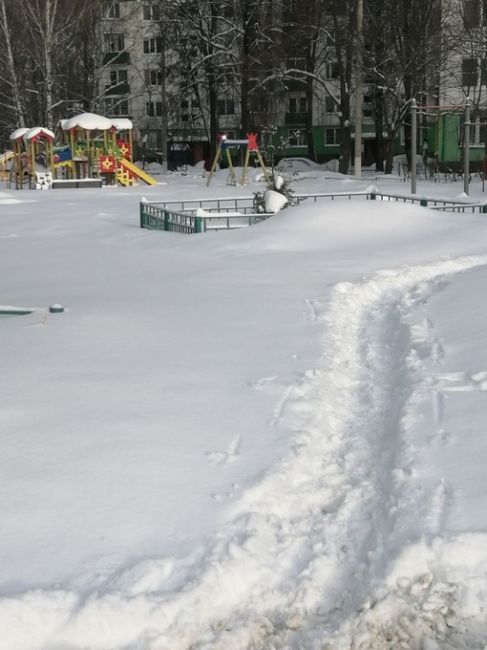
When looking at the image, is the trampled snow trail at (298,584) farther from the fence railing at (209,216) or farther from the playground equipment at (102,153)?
the playground equipment at (102,153)

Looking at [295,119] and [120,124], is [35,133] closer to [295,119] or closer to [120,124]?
[120,124]

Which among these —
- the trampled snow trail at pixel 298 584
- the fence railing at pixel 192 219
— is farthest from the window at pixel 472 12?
the trampled snow trail at pixel 298 584

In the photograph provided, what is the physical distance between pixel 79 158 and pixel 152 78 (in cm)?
2943

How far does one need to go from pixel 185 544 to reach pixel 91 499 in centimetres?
60

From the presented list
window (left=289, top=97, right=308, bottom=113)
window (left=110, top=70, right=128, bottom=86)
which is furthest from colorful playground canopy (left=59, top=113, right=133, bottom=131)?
window (left=110, top=70, right=128, bottom=86)

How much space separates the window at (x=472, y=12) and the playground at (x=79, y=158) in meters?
16.7

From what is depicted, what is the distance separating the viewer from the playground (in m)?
32.7

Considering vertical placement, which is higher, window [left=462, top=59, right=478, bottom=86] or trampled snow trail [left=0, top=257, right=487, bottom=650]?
window [left=462, top=59, right=478, bottom=86]

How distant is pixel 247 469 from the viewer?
440 cm

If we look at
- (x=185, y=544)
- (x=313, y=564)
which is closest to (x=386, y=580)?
(x=313, y=564)

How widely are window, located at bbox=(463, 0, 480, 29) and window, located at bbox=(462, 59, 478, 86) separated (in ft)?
9.07

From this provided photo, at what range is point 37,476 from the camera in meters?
4.23

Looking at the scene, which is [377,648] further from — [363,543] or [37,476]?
Answer: [37,476]

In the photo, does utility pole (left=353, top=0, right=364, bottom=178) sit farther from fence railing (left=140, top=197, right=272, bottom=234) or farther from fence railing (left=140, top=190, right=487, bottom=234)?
fence railing (left=140, top=197, right=272, bottom=234)
